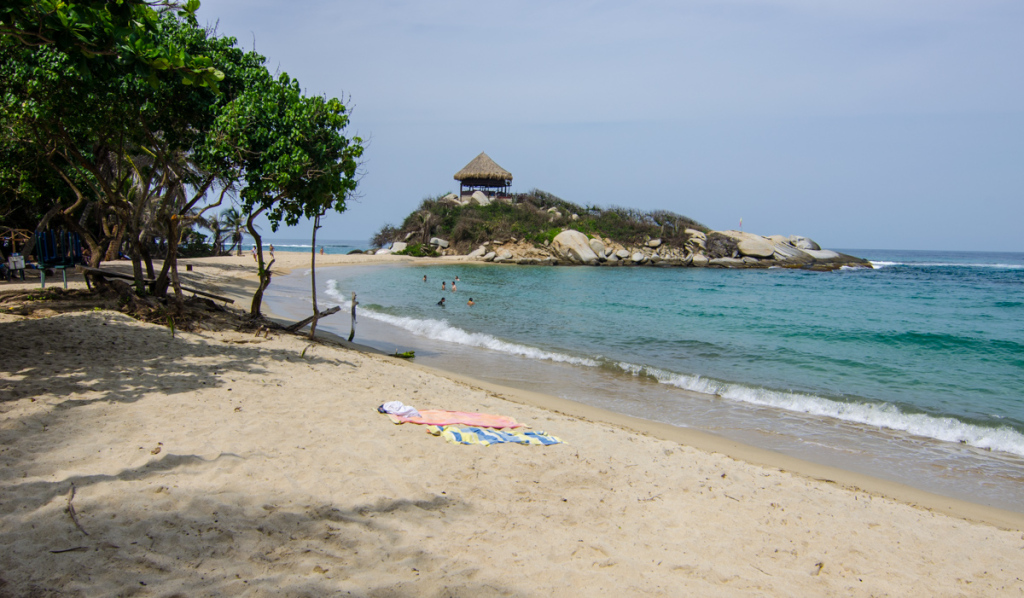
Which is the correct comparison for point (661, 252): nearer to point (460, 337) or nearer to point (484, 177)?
point (484, 177)

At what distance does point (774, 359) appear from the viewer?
12961 millimetres

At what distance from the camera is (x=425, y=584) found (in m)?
3.15

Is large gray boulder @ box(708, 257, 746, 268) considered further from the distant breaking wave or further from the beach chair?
the beach chair

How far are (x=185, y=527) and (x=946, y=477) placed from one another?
8054 millimetres

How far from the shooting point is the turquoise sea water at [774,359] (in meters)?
7.80

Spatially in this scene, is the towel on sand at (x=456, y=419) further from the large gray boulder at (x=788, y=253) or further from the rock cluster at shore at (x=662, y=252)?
the large gray boulder at (x=788, y=253)

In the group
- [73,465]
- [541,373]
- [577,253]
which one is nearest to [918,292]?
[577,253]

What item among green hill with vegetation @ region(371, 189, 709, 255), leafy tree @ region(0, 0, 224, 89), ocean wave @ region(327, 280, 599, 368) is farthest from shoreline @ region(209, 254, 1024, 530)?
green hill with vegetation @ region(371, 189, 709, 255)

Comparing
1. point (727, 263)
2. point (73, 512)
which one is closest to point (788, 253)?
point (727, 263)

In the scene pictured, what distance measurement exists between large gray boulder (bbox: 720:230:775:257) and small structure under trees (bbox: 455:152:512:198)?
73.7ft

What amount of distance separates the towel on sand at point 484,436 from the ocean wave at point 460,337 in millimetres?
6038

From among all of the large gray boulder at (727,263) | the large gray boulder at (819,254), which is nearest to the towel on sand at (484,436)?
the large gray boulder at (727,263)

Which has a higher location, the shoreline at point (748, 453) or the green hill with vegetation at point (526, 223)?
the green hill with vegetation at point (526, 223)

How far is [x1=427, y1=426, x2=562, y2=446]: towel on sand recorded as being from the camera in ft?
18.6
